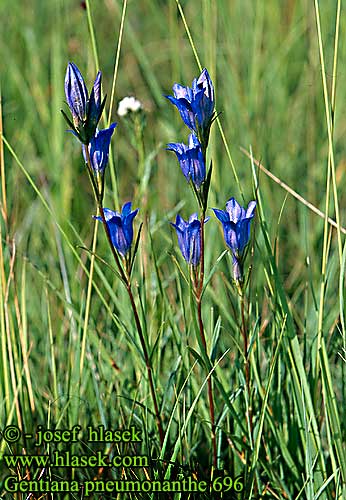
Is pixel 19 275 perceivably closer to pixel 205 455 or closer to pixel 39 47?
pixel 205 455

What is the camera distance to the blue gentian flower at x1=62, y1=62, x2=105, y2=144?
77 cm

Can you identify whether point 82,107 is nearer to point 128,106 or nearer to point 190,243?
point 190,243

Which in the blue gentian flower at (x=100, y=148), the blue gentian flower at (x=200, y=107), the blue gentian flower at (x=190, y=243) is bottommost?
the blue gentian flower at (x=190, y=243)

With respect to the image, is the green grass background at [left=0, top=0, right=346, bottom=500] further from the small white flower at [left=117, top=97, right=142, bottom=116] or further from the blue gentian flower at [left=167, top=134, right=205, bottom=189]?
the blue gentian flower at [left=167, top=134, right=205, bottom=189]

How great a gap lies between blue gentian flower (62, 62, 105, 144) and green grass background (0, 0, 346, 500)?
0.24m

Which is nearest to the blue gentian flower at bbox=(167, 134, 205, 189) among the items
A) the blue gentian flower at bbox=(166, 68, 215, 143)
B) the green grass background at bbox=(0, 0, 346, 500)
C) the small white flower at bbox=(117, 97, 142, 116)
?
the blue gentian flower at bbox=(166, 68, 215, 143)

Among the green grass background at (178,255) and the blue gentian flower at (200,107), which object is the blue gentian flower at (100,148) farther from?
the green grass background at (178,255)

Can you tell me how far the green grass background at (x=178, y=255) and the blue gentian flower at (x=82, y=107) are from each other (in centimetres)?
24

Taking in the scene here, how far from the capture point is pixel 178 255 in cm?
142

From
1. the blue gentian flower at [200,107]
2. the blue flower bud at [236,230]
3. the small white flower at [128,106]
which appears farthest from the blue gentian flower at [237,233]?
the small white flower at [128,106]

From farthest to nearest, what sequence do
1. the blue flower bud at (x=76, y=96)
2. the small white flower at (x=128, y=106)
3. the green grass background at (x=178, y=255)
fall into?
the small white flower at (x=128, y=106)
the green grass background at (x=178, y=255)
the blue flower bud at (x=76, y=96)

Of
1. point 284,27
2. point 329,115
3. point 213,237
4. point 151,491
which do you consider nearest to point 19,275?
point 213,237

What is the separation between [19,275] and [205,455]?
716 mm

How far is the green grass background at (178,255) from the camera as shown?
3.29 feet
